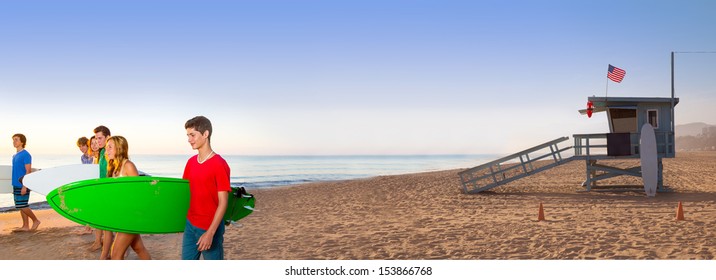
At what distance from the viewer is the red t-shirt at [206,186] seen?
12.7 ft

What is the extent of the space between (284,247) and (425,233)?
2.59m

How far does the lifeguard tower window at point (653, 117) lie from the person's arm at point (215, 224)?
54.2ft

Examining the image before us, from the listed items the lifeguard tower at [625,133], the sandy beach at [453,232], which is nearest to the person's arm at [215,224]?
the sandy beach at [453,232]

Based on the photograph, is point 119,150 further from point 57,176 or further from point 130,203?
point 57,176

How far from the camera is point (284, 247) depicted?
28.9ft

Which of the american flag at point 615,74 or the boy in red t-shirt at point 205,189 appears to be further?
the american flag at point 615,74

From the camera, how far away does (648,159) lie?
1620 cm

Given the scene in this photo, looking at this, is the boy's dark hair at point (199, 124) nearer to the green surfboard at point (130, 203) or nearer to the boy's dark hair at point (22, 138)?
the green surfboard at point (130, 203)

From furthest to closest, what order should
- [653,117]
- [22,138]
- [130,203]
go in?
[653,117] < [22,138] < [130,203]

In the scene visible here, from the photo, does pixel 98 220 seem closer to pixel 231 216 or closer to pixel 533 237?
pixel 231 216

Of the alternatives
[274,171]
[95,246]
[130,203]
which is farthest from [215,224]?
[274,171]

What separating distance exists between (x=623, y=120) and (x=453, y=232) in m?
10.3

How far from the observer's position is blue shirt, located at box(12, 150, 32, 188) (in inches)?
361

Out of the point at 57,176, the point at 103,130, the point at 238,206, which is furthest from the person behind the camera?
the point at 57,176
